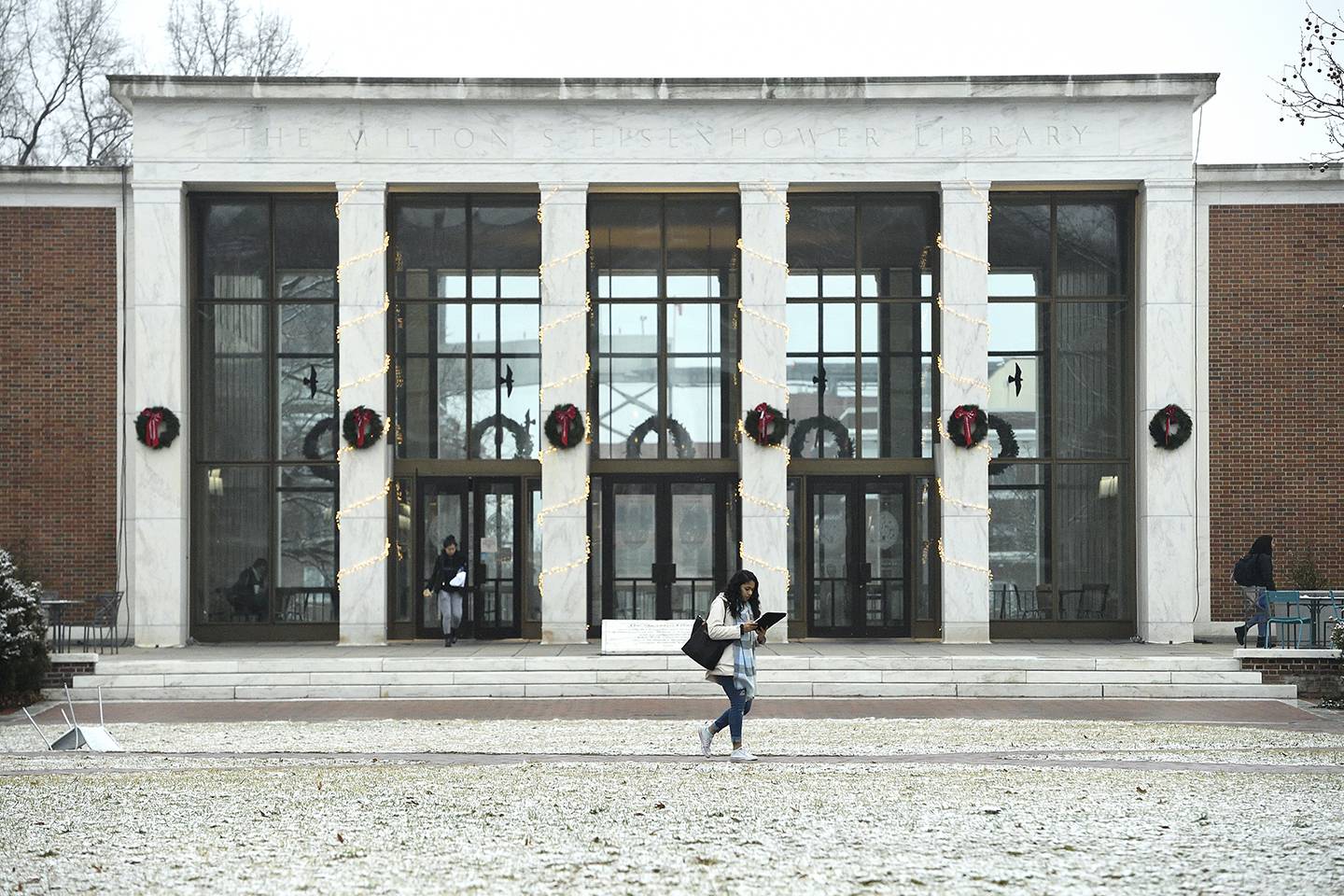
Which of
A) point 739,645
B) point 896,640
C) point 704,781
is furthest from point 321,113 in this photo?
→ point 704,781

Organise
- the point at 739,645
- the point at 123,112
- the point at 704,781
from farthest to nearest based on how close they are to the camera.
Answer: the point at 123,112
the point at 739,645
the point at 704,781

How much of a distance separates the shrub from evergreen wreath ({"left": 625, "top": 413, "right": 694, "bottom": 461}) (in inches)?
367

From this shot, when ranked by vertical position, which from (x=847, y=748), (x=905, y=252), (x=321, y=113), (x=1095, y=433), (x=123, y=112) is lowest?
Result: (x=847, y=748)

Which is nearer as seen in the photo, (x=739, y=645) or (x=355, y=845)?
(x=355, y=845)

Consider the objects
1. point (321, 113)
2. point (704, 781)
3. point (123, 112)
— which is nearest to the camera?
point (704, 781)

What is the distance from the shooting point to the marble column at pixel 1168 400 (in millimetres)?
24375

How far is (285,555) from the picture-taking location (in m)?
25.1

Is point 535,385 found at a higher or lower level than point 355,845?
higher

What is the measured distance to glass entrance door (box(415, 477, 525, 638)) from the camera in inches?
991

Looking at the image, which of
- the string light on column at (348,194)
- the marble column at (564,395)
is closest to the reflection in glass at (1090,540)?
the marble column at (564,395)

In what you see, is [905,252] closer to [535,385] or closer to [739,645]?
[535,385]

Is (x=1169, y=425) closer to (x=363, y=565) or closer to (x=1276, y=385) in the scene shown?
(x=1276, y=385)

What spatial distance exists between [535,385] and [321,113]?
5.34 meters

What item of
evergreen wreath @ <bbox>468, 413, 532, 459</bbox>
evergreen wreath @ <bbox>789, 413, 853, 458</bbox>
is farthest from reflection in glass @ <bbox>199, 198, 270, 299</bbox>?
evergreen wreath @ <bbox>789, 413, 853, 458</bbox>
